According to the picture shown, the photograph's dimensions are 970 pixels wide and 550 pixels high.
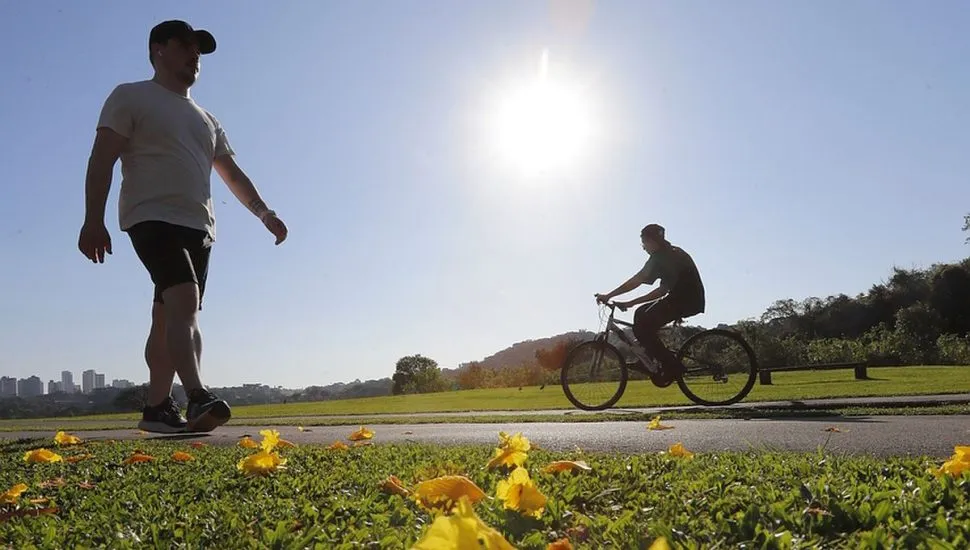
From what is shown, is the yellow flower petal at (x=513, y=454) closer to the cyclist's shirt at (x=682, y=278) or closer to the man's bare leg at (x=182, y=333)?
the man's bare leg at (x=182, y=333)

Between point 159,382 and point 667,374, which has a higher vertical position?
point 159,382

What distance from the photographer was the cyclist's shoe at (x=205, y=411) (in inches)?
142

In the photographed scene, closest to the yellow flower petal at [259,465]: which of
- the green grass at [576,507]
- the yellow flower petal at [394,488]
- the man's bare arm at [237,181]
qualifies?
the green grass at [576,507]

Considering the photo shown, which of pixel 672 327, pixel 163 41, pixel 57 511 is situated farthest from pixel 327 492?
pixel 672 327

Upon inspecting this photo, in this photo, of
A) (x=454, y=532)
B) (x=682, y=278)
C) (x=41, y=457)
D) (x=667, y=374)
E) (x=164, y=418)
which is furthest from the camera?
(x=667, y=374)

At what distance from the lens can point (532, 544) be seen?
4.16ft

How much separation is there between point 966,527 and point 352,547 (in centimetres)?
109

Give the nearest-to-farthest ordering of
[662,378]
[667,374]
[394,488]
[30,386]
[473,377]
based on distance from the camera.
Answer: [394,488]
[667,374]
[662,378]
[473,377]
[30,386]

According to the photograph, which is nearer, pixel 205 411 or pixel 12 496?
pixel 12 496

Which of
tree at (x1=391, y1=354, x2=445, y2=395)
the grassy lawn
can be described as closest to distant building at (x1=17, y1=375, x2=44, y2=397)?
tree at (x1=391, y1=354, x2=445, y2=395)

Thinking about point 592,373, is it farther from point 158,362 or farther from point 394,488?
point 394,488

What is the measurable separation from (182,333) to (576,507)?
9.78 feet

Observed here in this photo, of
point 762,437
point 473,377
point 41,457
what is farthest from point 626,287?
point 473,377

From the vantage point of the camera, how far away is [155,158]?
4.04m
